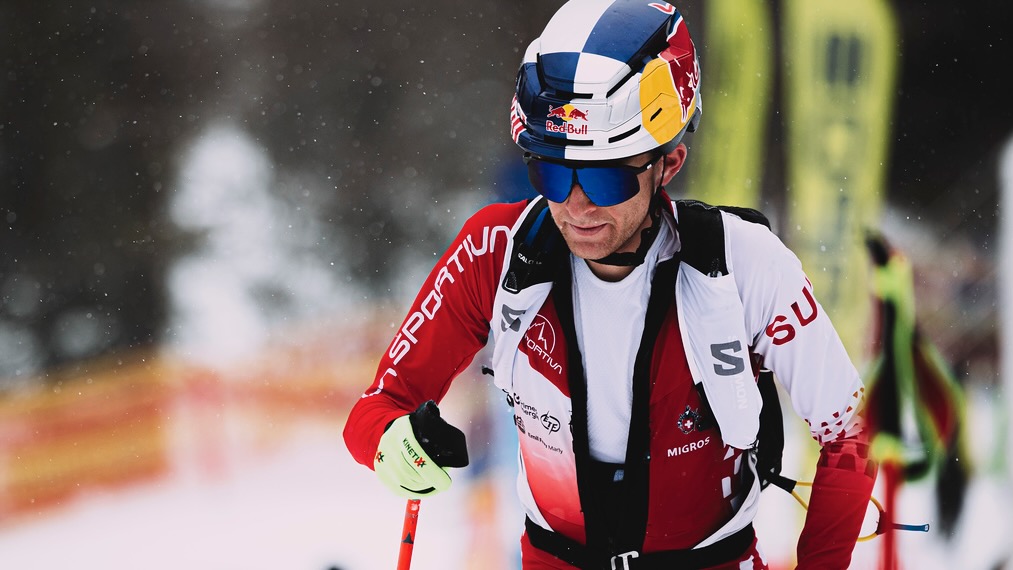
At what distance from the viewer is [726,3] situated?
15.3 ft

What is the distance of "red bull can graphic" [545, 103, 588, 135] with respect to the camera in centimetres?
150

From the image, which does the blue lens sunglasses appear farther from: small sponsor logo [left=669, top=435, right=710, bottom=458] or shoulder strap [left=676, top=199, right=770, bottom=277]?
small sponsor logo [left=669, top=435, right=710, bottom=458]

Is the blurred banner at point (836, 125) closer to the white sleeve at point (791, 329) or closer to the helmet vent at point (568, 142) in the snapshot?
the white sleeve at point (791, 329)

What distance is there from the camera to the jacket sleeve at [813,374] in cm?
159

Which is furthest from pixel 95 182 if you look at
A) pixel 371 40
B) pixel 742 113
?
pixel 742 113

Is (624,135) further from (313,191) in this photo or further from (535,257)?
(313,191)

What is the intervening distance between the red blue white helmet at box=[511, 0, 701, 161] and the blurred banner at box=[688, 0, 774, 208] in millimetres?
3154

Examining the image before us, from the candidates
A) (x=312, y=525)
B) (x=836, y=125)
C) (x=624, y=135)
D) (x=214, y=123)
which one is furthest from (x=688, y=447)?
(x=214, y=123)

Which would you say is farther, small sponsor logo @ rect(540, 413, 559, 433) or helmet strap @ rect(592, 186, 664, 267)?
small sponsor logo @ rect(540, 413, 559, 433)

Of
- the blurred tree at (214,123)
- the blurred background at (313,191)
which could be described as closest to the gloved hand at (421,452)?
the blurred background at (313,191)

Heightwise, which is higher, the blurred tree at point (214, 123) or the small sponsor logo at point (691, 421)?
the blurred tree at point (214, 123)

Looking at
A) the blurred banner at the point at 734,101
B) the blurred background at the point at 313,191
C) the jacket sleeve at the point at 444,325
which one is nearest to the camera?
the jacket sleeve at the point at 444,325

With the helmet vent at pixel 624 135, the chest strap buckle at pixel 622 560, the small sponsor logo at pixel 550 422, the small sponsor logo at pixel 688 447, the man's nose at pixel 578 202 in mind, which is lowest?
the chest strap buckle at pixel 622 560

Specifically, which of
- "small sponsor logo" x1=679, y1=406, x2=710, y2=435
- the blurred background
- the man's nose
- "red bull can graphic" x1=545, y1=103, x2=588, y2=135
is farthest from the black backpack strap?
the blurred background
